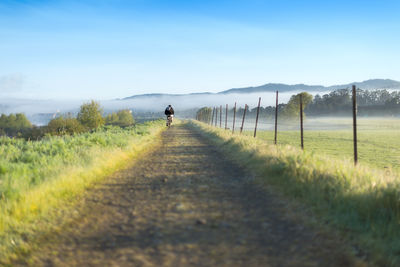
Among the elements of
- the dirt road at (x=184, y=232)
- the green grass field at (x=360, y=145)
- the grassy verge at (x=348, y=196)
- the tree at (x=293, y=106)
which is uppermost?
the tree at (x=293, y=106)

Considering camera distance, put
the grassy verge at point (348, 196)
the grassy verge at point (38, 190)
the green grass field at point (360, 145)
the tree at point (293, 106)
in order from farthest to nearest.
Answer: the tree at point (293, 106), the green grass field at point (360, 145), the grassy verge at point (38, 190), the grassy verge at point (348, 196)

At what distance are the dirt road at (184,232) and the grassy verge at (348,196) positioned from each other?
542 mm

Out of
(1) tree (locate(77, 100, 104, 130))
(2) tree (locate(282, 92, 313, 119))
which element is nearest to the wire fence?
(2) tree (locate(282, 92, 313, 119))

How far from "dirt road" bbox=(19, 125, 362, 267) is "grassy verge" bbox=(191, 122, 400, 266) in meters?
0.54

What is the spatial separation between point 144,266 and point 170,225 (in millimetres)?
1502

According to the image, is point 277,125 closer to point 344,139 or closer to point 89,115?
point 344,139

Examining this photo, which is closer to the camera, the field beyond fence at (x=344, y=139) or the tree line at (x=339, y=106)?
the field beyond fence at (x=344, y=139)

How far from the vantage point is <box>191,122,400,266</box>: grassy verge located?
15.2ft

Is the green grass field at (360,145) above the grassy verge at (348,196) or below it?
below

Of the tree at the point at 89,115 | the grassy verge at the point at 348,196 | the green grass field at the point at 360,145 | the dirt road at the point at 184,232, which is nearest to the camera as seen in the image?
the dirt road at the point at 184,232

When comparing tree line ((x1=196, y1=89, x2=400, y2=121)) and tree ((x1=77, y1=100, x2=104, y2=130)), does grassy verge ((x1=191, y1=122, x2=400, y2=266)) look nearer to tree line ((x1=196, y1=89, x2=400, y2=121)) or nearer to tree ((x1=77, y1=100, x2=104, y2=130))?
tree line ((x1=196, y1=89, x2=400, y2=121))

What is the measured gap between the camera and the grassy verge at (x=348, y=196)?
4.63 meters

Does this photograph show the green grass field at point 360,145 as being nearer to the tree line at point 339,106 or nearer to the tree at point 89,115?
the tree line at point 339,106

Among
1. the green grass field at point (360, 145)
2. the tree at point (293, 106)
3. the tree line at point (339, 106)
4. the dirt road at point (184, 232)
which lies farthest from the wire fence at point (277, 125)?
the dirt road at point (184, 232)
